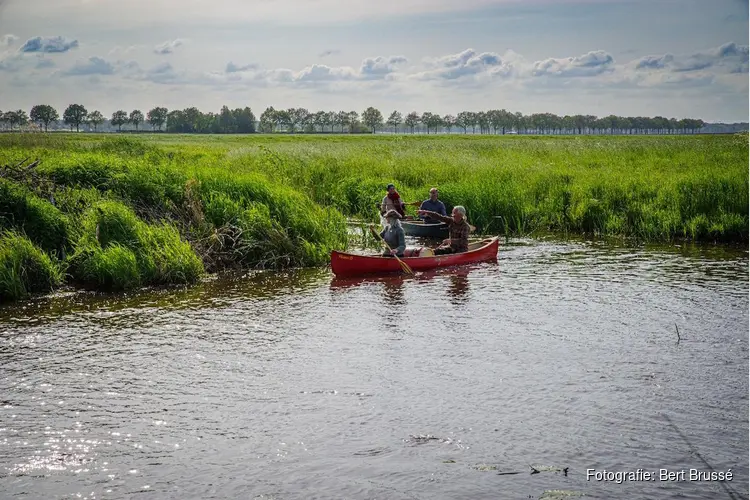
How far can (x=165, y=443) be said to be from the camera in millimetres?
8898

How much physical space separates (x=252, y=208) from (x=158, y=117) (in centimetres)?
16382

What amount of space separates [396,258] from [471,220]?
7.84 meters

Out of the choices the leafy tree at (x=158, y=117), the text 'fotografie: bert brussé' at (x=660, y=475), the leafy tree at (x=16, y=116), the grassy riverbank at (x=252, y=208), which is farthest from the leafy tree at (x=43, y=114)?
the text 'fotografie: bert brussé' at (x=660, y=475)

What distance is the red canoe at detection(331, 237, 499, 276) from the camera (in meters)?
17.9

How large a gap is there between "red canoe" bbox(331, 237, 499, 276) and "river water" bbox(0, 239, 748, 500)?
2.71 feet

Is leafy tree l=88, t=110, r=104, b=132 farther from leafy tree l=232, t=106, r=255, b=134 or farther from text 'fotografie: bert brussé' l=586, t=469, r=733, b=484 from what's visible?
text 'fotografie: bert brussé' l=586, t=469, r=733, b=484

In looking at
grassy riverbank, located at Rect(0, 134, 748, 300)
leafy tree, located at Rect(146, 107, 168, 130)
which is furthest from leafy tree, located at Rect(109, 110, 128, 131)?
grassy riverbank, located at Rect(0, 134, 748, 300)

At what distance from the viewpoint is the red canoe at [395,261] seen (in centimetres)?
1788

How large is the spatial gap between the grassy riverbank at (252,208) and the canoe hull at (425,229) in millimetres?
1922

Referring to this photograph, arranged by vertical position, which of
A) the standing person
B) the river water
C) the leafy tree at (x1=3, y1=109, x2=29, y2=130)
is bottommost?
the river water

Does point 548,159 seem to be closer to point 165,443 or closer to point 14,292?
point 14,292

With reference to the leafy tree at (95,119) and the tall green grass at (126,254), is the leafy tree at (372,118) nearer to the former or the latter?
the leafy tree at (95,119)

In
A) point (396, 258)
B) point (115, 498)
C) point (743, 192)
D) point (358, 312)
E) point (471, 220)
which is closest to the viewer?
point (115, 498)

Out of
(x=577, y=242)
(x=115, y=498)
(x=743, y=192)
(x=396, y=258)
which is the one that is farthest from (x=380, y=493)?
(x=743, y=192)
